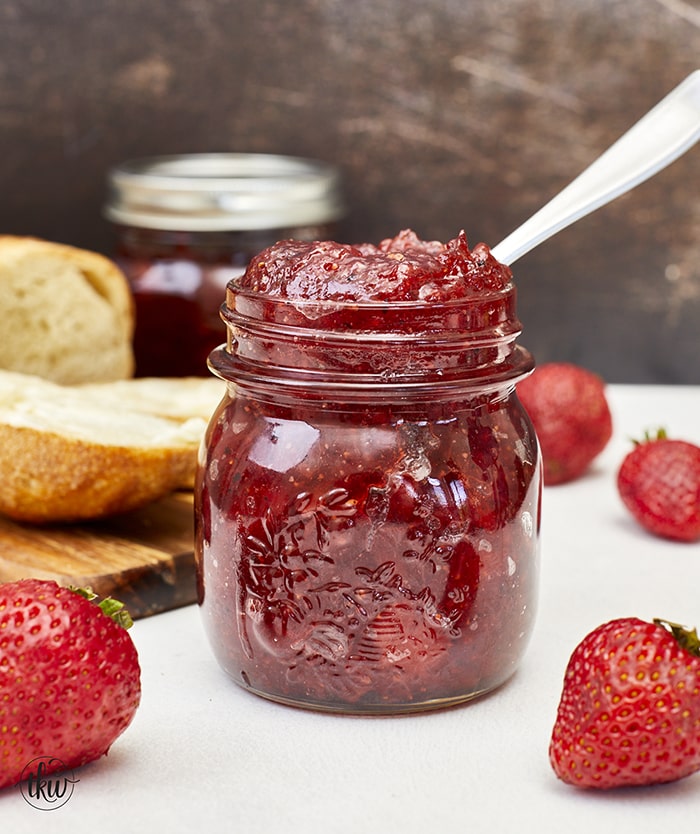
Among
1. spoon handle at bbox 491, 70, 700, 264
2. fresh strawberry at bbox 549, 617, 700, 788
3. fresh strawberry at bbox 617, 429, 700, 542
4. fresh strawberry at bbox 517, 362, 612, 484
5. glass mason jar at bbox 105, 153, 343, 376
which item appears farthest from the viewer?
glass mason jar at bbox 105, 153, 343, 376

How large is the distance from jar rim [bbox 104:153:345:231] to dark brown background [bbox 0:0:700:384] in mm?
315

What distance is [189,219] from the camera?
8.30 feet

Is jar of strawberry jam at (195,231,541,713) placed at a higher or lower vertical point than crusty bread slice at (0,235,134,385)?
higher

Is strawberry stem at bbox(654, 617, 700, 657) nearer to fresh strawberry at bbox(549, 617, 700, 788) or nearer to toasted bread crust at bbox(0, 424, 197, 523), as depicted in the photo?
fresh strawberry at bbox(549, 617, 700, 788)

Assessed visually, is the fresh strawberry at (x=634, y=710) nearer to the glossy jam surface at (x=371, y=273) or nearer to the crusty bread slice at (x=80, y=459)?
the glossy jam surface at (x=371, y=273)

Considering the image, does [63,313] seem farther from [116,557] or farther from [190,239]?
[116,557]

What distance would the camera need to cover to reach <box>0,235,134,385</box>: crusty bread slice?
238cm

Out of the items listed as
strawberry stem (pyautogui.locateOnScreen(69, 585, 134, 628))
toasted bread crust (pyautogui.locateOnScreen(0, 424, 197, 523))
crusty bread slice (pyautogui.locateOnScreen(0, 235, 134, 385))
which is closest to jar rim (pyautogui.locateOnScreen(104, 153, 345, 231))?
crusty bread slice (pyautogui.locateOnScreen(0, 235, 134, 385))

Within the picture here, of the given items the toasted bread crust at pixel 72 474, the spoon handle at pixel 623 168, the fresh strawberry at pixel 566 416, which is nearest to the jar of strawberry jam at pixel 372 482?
the spoon handle at pixel 623 168

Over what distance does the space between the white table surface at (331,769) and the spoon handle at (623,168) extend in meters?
0.52

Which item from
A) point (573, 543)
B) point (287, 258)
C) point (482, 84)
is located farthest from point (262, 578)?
point (482, 84)

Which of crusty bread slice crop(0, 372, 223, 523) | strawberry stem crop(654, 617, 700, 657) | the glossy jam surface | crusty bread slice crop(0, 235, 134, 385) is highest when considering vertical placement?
the glossy jam surface

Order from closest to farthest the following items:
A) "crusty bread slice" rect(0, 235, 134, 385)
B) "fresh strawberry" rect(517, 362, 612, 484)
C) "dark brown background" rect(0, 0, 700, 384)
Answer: "fresh strawberry" rect(517, 362, 612, 484)
"crusty bread slice" rect(0, 235, 134, 385)
"dark brown background" rect(0, 0, 700, 384)

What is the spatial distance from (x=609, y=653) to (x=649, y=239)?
2038 millimetres
